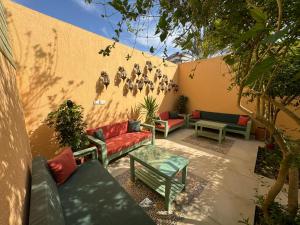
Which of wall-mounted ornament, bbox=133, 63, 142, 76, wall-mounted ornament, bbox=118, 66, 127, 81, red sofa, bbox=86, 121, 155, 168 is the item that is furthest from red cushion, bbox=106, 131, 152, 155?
wall-mounted ornament, bbox=133, 63, 142, 76

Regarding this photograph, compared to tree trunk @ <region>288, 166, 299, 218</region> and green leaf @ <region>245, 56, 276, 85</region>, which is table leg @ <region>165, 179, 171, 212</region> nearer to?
tree trunk @ <region>288, 166, 299, 218</region>

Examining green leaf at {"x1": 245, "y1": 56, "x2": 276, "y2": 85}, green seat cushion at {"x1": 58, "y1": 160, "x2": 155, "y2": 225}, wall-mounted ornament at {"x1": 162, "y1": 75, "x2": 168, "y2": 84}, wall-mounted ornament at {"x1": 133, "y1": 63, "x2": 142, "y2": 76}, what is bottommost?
green seat cushion at {"x1": 58, "y1": 160, "x2": 155, "y2": 225}

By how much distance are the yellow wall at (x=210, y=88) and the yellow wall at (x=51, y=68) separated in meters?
3.50

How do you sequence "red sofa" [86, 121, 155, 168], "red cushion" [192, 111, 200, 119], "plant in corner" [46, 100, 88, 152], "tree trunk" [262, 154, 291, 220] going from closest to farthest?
1. "tree trunk" [262, 154, 291, 220]
2. "plant in corner" [46, 100, 88, 152]
3. "red sofa" [86, 121, 155, 168]
4. "red cushion" [192, 111, 200, 119]

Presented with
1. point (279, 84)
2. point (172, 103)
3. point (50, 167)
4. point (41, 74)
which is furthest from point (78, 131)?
point (172, 103)

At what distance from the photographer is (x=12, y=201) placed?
964mm

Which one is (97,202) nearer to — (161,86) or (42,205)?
(42,205)

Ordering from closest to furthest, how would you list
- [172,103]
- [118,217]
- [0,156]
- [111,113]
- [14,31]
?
1. [0,156]
2. [118,217]
3. [14,31]
4. [111,113]
5. [172,103]

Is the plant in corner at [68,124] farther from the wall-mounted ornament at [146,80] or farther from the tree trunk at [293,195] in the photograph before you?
the tree trunk at [293,195]

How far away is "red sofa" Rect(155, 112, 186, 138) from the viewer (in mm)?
4836

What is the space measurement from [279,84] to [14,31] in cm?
460

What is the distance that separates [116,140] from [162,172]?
1764mm

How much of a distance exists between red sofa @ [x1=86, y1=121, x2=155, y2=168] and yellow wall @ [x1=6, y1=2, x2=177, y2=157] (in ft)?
1.09

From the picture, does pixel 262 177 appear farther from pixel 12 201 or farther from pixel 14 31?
pixel 14 31
